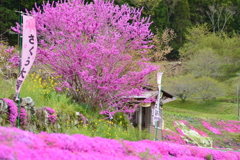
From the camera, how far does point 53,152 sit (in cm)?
489

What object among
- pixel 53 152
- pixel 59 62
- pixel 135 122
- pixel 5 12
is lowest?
pixel 135 122

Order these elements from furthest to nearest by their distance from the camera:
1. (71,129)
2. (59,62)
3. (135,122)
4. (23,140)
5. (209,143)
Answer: (209,143)
(135,122)
(59,62)
(71,129)
(23,140)

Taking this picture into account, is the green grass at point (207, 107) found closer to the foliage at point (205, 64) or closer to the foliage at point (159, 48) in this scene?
the foliage at point (205, 64)

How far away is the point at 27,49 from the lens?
773cm

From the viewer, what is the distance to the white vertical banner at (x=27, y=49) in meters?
7.64

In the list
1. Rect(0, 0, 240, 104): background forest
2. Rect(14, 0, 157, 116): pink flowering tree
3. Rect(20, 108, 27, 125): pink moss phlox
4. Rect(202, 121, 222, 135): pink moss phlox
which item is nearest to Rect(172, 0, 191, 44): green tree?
Rect(0, 0, 240, 104): background forest

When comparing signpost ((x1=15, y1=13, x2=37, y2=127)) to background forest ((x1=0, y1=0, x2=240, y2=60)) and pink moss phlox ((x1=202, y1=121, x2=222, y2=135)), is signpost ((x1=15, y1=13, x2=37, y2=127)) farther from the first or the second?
background forest ((x1=0, y1=0, x2=240, y2=60))

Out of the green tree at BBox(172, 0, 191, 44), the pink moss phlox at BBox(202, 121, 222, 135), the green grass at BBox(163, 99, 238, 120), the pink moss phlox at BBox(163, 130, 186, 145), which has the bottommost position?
the green grass at BBox(163, 99, 238, 120)

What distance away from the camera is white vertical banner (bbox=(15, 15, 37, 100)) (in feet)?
25.1

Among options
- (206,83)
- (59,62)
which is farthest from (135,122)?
(206,83)

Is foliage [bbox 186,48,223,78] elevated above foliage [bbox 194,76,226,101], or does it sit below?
above

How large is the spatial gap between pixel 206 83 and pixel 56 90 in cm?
3189

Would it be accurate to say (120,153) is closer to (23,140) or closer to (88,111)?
(23,140)

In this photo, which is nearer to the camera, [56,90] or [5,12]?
[56,90]
